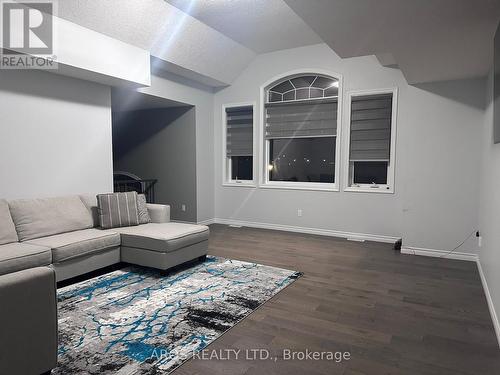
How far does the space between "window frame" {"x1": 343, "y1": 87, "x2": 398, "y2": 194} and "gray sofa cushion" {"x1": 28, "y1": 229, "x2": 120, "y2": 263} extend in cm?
354

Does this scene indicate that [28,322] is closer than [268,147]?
Yes

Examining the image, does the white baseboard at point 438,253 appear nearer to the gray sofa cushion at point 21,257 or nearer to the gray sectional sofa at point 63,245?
the gray sectional sofa at point 63,245

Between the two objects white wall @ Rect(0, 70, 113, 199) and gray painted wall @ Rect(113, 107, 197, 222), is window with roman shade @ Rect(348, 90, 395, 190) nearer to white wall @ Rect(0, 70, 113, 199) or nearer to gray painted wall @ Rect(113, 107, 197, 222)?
gray painted wall @ Rect(113, 107, 197, 222)

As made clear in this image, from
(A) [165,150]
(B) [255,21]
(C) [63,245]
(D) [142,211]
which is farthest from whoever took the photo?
(A) [165,150]

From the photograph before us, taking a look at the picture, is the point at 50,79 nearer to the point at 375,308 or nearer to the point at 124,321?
the point at 124,321

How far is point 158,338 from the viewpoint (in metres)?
2.28

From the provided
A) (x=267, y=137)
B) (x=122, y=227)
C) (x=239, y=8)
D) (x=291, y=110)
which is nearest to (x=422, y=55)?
(x=239, y=8)

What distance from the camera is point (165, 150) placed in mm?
6516

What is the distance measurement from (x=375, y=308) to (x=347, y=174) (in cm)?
290

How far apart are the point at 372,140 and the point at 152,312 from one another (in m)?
4.06

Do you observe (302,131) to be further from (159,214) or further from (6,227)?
(6,227)

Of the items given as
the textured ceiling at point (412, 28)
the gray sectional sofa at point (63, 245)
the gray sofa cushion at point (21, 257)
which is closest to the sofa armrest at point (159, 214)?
the gray sectional sofa at point (63, 245)

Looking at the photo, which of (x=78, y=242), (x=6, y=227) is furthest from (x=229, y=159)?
(x=6, y=227)

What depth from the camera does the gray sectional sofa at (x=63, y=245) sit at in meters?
1.73
